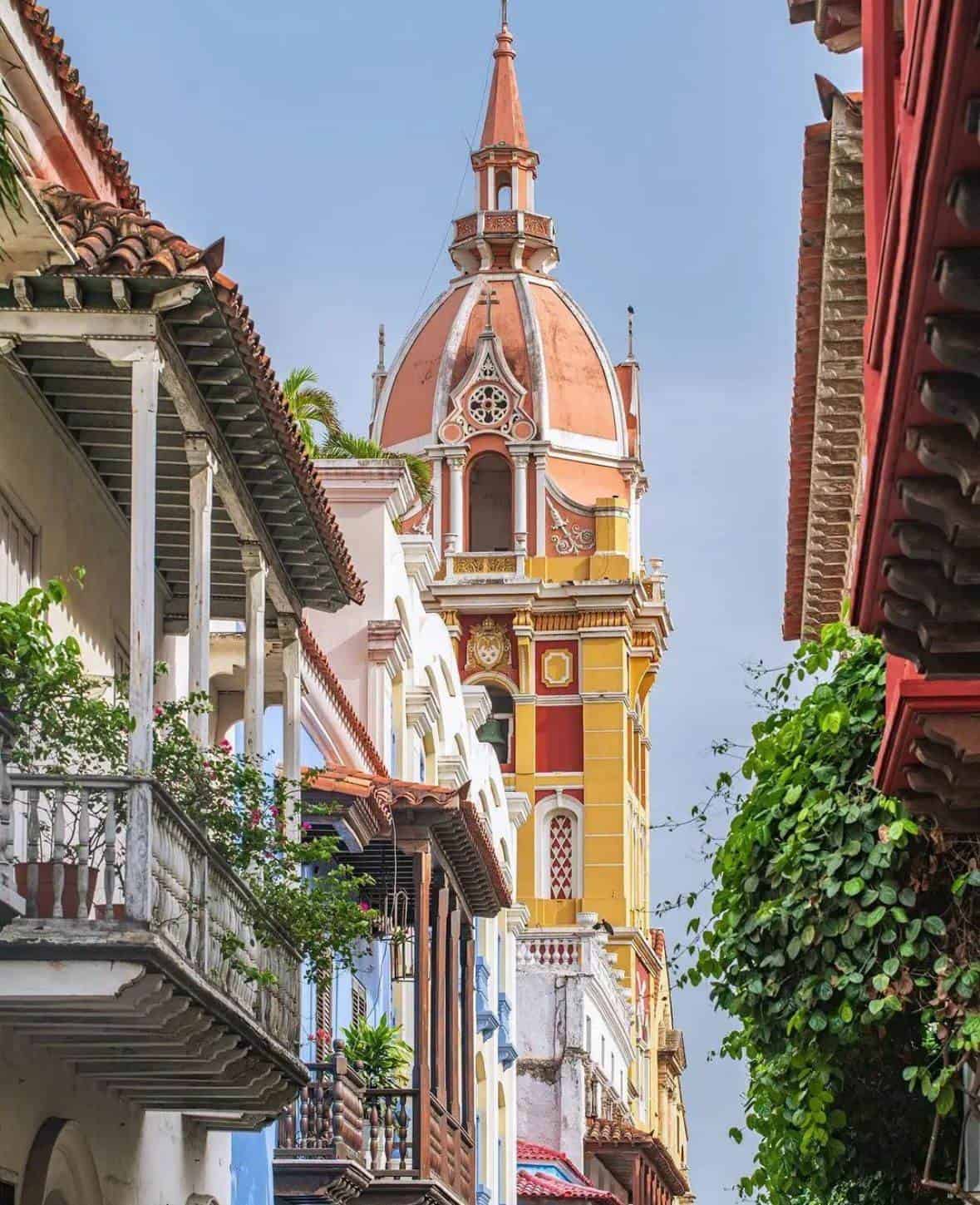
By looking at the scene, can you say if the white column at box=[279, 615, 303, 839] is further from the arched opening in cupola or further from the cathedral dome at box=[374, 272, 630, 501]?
the arched opening in cupola

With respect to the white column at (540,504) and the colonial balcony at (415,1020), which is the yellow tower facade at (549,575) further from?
the colonial balcony at (415,1020)

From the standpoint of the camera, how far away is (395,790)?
24422mm

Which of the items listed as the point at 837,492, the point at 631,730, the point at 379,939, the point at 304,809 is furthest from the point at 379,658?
the point at 631,730

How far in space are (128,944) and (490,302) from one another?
182 feet

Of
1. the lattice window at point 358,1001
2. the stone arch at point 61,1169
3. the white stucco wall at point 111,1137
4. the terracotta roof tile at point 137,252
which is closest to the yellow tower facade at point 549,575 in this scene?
the lattice window at point 358,1001

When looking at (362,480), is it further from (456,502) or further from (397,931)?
(456,502)

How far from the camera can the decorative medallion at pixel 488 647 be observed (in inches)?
Result: 2511

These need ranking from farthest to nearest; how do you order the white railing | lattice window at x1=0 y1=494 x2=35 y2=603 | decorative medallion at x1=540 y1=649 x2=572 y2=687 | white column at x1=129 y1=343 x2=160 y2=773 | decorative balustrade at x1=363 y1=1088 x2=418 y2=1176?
decorative medallion at x1=540 y1=649 x2=572 y2=687 < the white railing < decorative balustrade at x1=363 y1=1088 x2=418 y2=1176 < lattice window at x1=0 y1=494 x2=35 y2=603 < white column at x1=129 y1=343 x2=160 y2=773

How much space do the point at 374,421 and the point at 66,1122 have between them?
53604 millimetres

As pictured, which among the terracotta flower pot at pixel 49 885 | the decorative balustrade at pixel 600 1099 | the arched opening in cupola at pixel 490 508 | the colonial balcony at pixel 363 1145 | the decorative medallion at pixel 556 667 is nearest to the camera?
the terracotta flower pot at pixel 49 885

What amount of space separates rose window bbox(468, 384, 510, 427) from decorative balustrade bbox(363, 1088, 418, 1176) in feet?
140

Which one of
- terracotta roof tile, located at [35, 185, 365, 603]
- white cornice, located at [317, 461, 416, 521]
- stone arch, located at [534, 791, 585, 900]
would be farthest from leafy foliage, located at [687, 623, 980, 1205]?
stone arch, located at [534, 791, 585, 900]

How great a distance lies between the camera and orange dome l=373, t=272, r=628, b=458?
216ft

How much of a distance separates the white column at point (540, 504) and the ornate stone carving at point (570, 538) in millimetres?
222
